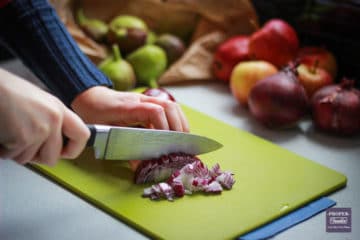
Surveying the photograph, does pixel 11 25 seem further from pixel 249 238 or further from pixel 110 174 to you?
pixel 249 238

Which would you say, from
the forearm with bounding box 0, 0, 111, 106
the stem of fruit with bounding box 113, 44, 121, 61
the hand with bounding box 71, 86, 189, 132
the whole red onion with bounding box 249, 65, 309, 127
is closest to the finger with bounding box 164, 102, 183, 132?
the hand with bounding box 71, 86, 189, 132

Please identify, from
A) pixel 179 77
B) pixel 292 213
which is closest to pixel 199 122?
pixel 179 77

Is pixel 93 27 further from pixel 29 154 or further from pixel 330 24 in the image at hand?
pixel 29 154

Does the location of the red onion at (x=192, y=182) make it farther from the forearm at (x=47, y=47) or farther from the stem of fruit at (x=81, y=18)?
the stem of fruit at (x=81, y=18)

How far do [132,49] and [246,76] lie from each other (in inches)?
11.8

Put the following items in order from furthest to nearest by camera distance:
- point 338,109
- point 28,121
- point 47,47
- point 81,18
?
point 81,18, point 338,109, point 47,47, point 28,121

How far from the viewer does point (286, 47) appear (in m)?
1.51

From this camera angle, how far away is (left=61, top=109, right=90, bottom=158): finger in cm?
86

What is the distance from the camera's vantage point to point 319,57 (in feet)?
4.89

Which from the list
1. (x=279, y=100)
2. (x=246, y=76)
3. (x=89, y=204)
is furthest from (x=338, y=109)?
(x=89, y=204)

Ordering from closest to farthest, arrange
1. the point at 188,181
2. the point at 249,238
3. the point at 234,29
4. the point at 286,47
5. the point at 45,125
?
the point at 45,125, the point at 249,238, the point at 188,181, the point at 286,47, the point at 234,29

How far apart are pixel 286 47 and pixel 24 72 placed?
2.00 feet

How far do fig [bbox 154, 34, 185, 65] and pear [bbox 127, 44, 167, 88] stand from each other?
0.05 m

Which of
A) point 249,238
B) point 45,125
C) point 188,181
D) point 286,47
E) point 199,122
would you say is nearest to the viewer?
point 45,125
